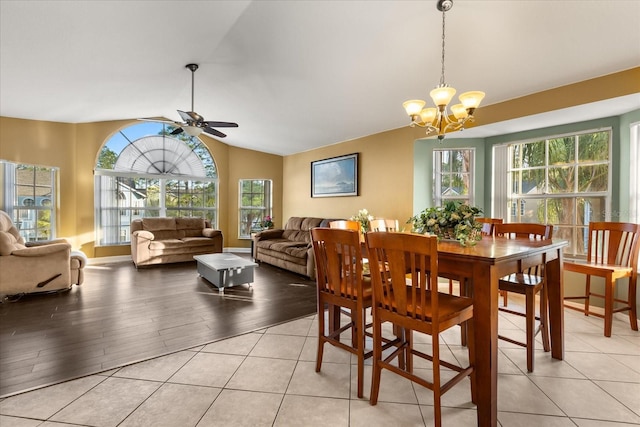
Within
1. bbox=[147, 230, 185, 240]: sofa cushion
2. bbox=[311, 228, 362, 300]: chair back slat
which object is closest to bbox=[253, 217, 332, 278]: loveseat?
bbox=[147, 230, 185, 240]: sofa cushion

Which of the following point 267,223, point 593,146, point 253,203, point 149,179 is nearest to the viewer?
point 593,146

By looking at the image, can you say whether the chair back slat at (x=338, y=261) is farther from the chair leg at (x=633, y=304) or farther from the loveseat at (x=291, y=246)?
the chair leg at (x=633, y=304)

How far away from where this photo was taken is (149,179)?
22.8 ft

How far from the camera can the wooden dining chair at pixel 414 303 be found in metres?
1.58

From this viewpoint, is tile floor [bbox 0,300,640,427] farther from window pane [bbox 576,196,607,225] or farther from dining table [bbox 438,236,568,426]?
window pane [bbox 576,196,607,225]

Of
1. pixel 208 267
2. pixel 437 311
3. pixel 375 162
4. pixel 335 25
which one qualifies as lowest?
pixel 208 267

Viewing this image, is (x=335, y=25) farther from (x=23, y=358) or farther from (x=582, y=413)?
(x=23, y=358)

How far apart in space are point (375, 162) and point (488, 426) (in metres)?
4.24

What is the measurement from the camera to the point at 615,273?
114 inches

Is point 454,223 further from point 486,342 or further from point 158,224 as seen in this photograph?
point 158,224

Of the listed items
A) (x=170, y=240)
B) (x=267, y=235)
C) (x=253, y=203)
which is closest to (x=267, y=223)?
(x=267, y=235)

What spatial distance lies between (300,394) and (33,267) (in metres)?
4.03

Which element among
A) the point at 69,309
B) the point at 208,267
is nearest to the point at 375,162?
the point at 208,267

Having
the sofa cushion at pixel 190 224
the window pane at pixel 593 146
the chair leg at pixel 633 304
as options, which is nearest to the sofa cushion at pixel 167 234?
the sofa cushion at pixel 190 224
